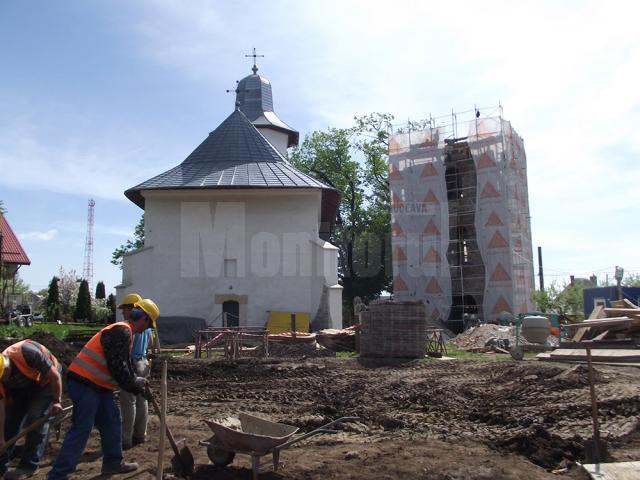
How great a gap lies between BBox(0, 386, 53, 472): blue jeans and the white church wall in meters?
20.4

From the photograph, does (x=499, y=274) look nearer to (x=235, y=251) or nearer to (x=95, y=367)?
(x=235, y=251)

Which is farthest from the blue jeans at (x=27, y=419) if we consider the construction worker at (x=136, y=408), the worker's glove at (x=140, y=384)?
the worker's glove at (x=140, y=384)

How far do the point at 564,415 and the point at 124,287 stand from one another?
22.1 metres

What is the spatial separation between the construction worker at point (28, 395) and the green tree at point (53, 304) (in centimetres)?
3861

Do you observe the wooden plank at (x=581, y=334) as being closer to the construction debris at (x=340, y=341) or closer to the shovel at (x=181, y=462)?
the construction debris at (x=340, y=341)

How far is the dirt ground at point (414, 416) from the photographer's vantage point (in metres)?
5.67

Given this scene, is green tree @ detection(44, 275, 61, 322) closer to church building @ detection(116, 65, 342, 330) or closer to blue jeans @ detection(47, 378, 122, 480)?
church building @ detection(116, 65, 342, 330)

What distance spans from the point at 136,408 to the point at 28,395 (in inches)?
54.8

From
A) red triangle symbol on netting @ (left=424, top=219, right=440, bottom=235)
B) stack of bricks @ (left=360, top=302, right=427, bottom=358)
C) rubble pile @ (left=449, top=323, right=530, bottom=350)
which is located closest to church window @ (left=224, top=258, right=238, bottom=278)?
rubble pile @ (left=449, top=323, right=530, bottom=350)

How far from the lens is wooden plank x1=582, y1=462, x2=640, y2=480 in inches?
195

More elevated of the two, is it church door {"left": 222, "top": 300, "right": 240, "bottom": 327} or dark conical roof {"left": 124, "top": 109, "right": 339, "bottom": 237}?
dark conical roof {"left": 124, "top": 109, "right": 339, "bottom": 237}

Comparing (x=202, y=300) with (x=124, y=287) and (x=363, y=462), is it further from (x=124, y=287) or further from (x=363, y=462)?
(x=363, y=462)

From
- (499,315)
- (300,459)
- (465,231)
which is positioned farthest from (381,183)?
(300,459)

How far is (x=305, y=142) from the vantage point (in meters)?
49.9
